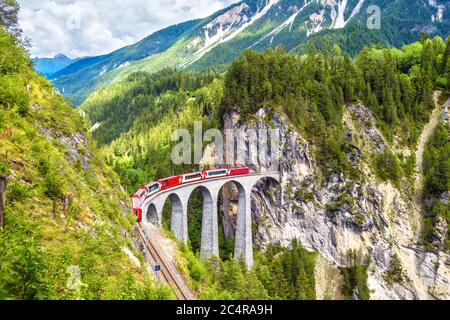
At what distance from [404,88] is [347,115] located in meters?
14.4

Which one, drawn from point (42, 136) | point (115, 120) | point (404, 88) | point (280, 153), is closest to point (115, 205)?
point (42, 136)

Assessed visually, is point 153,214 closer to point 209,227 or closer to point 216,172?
point 209,227

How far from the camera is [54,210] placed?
45.2 feet

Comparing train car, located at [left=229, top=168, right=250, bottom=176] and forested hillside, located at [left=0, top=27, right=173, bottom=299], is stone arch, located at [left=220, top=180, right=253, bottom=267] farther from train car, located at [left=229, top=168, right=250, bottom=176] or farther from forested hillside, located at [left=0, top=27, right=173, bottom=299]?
forested hillside, located at [left=0, top=27, right=173, bottom=299]

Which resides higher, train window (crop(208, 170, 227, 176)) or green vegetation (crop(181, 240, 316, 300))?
train window (crop(208, 170, 227, 176))

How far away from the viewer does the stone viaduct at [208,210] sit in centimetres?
3988

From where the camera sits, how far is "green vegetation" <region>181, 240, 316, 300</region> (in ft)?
72.2

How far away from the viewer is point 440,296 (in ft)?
194

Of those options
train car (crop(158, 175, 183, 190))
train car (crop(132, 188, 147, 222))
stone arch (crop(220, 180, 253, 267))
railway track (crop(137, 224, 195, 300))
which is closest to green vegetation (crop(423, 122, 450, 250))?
stone arch (crop(220, 180, 253, 267))

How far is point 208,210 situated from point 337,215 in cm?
2476

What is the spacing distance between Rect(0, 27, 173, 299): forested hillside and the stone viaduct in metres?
14.8

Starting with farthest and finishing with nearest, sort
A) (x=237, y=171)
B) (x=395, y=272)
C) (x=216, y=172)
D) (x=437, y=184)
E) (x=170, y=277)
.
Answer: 1. (x=437, y=184)
2. (x=395, y=272)
3. (x=237, y=171)
4. (x=216, y=172)
5. (x=170, y=277)

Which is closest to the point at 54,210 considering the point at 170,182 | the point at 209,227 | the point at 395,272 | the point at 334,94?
the point at 170,182
